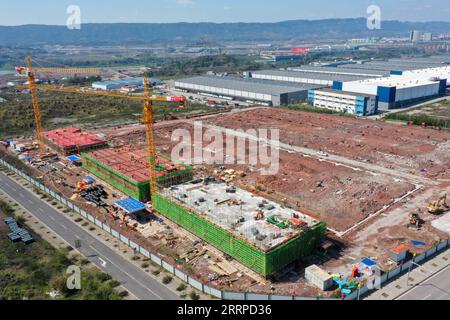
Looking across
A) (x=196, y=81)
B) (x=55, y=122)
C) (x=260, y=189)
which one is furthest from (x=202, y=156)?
(x=196, y=81)

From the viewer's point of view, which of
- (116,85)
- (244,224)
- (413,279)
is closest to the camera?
(413,279)

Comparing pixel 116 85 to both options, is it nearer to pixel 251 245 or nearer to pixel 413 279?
pixel 251 245

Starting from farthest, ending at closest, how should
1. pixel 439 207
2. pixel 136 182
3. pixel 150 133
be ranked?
pixel 136 182 < pixel 439 207 < pixel 150 133

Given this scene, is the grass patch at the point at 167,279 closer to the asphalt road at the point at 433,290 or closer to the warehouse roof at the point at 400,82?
the asphalt road at the point at 433,290

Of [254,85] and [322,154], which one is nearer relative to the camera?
[322,154]

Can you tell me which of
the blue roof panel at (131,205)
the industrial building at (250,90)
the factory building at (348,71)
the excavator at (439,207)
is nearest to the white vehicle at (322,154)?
the excavator at (439,207)

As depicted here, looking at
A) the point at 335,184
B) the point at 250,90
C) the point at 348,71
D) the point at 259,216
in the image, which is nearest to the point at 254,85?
the point at 250,90

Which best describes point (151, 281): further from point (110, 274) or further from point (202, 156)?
point (202, 156)
